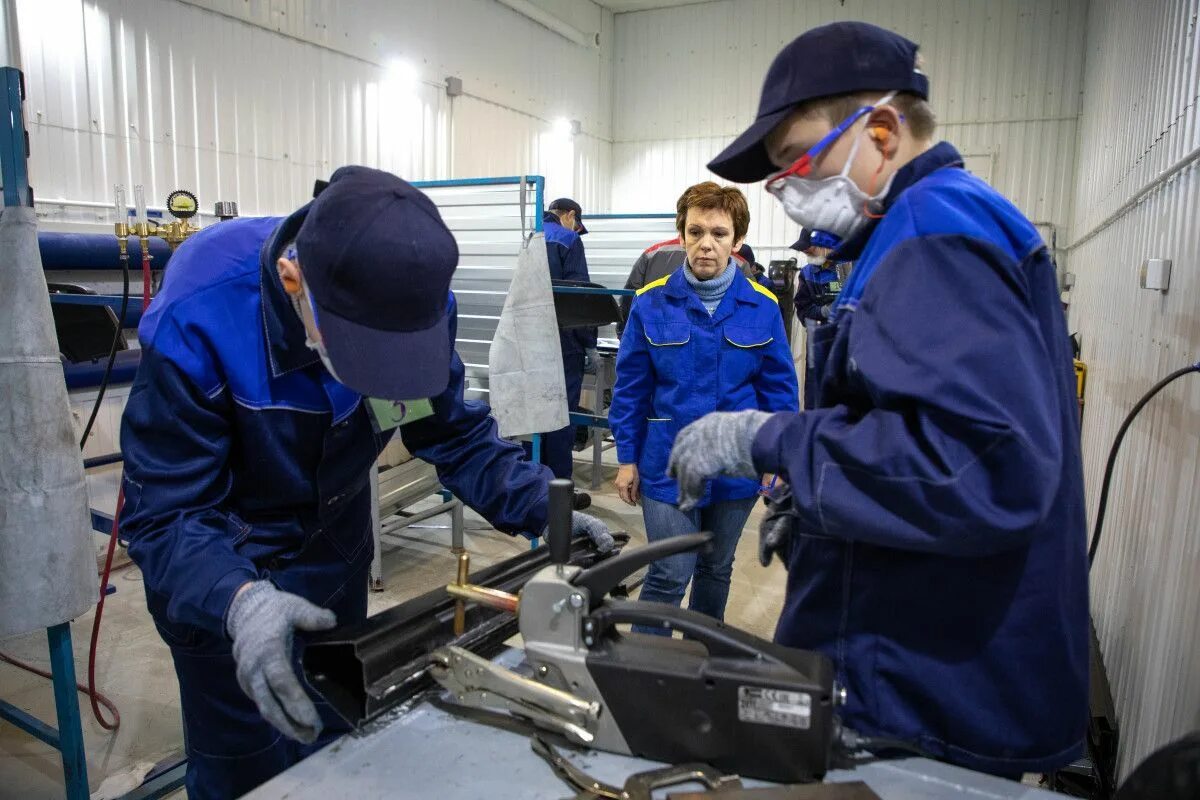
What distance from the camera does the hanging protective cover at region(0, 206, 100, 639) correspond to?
4.75 ft

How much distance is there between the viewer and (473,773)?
0.87 meters

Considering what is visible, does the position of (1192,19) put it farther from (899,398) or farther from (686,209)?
(899,398)

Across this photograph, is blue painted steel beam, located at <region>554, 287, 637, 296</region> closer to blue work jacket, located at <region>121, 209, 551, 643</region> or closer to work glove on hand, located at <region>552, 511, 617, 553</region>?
blue work jacket, located at <region>121, 209, 551, 643</region>

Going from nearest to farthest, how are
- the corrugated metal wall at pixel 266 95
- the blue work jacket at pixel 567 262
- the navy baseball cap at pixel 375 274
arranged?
1. the navy baseball cap at pixel 375 274
2. the corrugated metal wall at pixel 266 95
3. the blue work jacket at pixel 567 262

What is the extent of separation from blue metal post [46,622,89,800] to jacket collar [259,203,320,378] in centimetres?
96

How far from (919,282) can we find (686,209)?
5.09 feet

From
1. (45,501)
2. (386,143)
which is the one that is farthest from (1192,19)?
(386,143)

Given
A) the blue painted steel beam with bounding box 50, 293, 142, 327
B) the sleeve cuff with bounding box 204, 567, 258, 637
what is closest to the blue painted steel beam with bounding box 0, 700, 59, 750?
the blue painted steel beam with bounding box 50, 293, 142, 327

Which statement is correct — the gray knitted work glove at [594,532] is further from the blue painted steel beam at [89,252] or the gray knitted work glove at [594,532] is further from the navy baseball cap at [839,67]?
the blue painted steel beam at [89,252]

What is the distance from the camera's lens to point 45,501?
1.49 metres

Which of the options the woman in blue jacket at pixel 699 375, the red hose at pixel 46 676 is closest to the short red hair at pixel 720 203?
the woman in blue jacket at pixel 699 375

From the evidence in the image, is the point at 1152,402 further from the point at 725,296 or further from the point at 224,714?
the point at 224,714

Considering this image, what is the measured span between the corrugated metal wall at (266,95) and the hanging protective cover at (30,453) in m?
2.31

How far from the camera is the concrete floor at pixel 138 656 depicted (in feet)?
6.63
